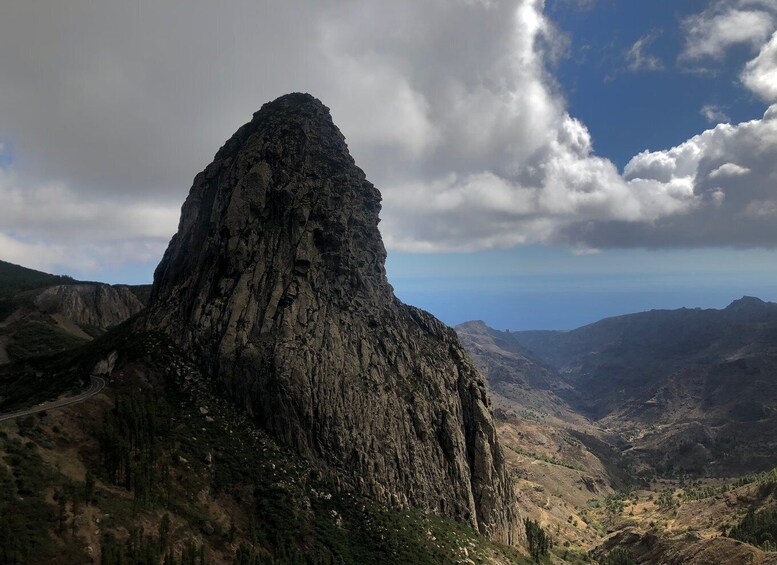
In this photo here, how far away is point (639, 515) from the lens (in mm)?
159750

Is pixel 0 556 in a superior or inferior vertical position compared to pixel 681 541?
superior

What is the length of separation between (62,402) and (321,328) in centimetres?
3907

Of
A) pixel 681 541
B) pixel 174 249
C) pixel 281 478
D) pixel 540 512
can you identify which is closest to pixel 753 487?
pixel 681 541

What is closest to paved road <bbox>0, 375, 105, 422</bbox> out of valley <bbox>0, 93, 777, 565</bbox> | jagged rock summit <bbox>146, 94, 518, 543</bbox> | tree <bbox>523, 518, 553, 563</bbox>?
valley <bbox>0, 93, 777, 565</bbox>

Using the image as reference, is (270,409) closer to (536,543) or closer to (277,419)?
(277,419)

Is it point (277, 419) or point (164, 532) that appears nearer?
point (164, 532)

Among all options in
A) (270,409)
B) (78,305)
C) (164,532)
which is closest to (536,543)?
(270,409)

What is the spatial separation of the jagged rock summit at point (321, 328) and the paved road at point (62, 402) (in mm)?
14892

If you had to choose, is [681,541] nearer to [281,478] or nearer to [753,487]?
[753,487]

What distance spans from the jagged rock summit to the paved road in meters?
14.9

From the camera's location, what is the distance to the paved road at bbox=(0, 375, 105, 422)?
186 ft

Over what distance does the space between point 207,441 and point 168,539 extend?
1941cm

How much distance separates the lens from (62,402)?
62250 mm

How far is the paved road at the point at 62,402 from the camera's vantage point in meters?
56.7
